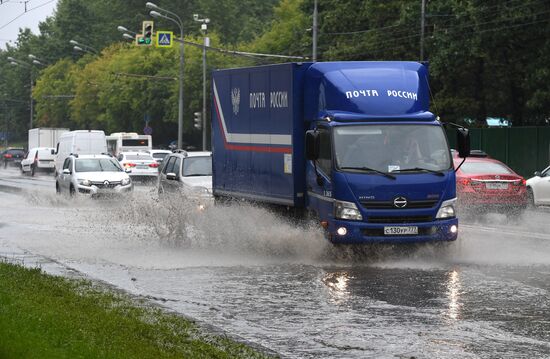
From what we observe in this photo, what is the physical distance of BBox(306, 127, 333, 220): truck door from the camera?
16.7 metres

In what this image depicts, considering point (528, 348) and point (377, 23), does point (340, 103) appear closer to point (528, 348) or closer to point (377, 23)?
point (528, 348)

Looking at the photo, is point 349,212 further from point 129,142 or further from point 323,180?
point 129,142

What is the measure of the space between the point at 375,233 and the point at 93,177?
18565 millimetres

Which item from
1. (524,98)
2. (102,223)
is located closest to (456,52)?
(524,98)

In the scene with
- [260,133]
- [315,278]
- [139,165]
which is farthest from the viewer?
[139,165]

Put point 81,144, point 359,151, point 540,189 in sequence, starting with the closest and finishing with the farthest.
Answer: point 359,151 < point 540,189 < point 81,144

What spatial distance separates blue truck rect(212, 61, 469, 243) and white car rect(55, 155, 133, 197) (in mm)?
14941

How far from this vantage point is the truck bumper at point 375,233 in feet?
53.5

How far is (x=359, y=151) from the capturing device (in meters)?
16.8

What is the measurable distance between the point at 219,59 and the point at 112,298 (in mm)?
72527

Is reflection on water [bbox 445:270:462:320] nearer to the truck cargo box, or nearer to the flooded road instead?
the flooded road

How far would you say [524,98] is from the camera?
2117 inches

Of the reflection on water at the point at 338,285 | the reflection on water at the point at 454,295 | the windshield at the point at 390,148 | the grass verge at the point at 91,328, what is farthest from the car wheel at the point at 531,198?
the grass verge at the point at 91,328

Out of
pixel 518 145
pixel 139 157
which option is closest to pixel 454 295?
pixel 518 145
